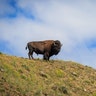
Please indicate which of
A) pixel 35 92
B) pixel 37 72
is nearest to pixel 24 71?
pixel 37 72

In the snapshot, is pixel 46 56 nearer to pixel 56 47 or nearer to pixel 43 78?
pixel 56 47

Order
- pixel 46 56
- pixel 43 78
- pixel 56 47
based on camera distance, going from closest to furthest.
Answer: pixel 43 78, pixel 46 56, pixel 56 47

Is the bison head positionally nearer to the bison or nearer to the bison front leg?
the bison

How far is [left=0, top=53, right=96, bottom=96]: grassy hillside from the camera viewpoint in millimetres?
26516

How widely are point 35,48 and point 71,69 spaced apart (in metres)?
3.83

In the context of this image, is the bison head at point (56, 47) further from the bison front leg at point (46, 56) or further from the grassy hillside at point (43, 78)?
the grassy hillside at point (43, 78)

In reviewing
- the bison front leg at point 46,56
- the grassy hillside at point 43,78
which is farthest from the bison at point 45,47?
the grassy hillside at point 43,78

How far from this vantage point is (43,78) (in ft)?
98.2

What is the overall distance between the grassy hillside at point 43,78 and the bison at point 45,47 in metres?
1.52

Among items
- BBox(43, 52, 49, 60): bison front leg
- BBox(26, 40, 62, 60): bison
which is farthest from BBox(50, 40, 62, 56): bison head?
BBox(43, 52, 49, 60): bison front leg

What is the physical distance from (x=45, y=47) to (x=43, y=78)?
6.67m

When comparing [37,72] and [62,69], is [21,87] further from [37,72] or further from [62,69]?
[62,69]

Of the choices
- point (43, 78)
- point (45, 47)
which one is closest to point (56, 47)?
point (45, 47)

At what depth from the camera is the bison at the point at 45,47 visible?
35625mm
